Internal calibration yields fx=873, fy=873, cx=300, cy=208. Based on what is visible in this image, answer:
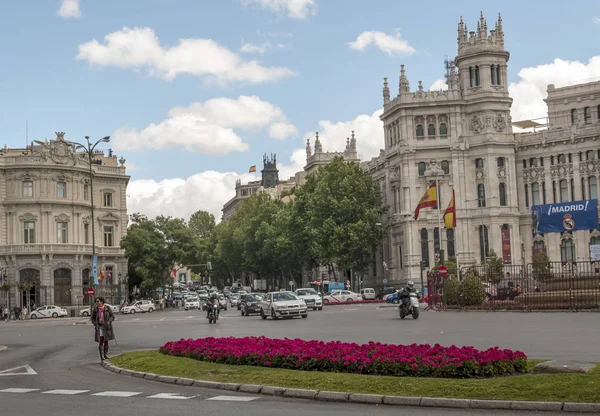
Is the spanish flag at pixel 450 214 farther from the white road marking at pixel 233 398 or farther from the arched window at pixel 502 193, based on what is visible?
the white road marking at pixel 233 398

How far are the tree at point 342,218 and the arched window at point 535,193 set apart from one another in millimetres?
16437

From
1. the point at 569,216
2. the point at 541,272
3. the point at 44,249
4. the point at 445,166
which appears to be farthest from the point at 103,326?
the point at 445,166

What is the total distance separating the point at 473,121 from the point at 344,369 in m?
77.5

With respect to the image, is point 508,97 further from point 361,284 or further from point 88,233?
point 88,233

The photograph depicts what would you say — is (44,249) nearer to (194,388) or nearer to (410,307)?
(410,307)

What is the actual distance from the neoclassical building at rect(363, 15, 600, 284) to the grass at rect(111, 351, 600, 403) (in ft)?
240

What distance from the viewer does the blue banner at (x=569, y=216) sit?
179 feet

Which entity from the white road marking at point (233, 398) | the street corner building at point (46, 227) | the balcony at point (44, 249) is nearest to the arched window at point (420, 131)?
the street corner building at point (46, 227)

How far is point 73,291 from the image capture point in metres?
87.2

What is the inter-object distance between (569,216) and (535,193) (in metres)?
39.5

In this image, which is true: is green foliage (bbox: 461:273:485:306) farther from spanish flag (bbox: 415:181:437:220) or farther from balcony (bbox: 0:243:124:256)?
balcony (bbox: 0:243:124:256)

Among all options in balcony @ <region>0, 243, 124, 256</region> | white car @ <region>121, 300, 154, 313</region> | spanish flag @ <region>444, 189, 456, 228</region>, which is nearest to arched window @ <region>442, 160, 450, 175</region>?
spanish flag @ <region>444, 189, 456, 228</region>

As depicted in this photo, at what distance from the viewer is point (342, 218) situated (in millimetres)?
92500

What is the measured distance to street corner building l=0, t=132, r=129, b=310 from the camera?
85438 millimetres
